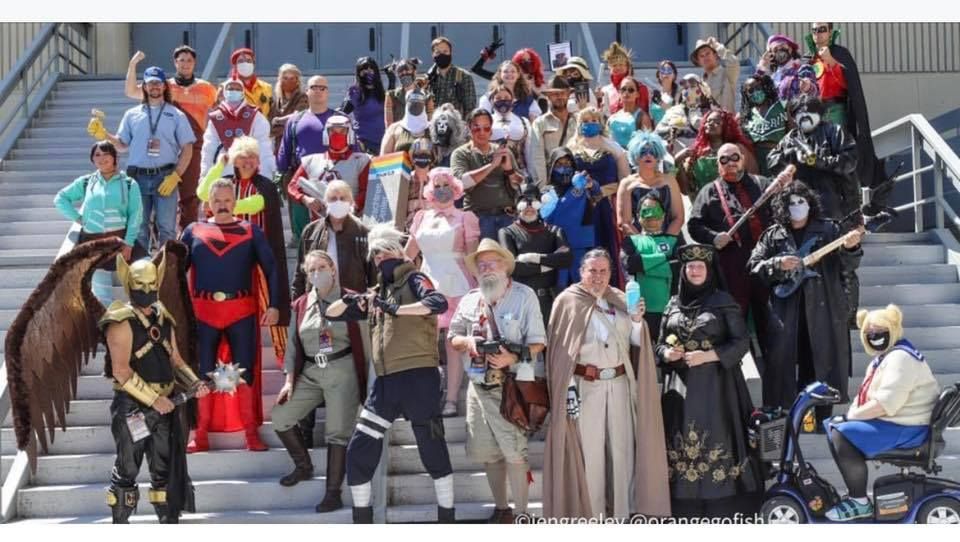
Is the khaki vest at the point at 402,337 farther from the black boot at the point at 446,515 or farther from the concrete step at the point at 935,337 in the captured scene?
the concrete step at the point at 935,337

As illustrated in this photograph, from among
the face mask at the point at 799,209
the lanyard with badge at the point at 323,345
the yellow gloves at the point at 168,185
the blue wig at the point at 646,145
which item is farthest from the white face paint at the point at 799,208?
the yellow gloves at the point at 168,185

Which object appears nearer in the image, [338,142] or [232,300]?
[232,300]

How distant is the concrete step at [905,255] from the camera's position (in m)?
12.2

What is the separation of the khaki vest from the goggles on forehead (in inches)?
70.7

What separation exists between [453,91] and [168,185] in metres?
2.67

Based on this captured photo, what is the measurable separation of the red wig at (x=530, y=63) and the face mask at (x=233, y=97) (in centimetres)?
245

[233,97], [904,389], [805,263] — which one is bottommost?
[904,389]

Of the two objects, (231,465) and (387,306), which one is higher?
(387,306)

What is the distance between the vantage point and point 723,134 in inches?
447

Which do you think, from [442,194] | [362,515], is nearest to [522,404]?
[362,515]

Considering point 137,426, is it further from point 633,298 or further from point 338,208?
point 633,298

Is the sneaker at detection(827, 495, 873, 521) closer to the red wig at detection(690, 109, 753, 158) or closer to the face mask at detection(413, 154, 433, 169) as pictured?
the red wig at detection(690, 109, 753, 158)

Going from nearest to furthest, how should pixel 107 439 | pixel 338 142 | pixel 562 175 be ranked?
pixel 107 439, pixel 562 175, pixel 338 142

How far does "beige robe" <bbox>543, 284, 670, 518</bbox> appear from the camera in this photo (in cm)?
891
